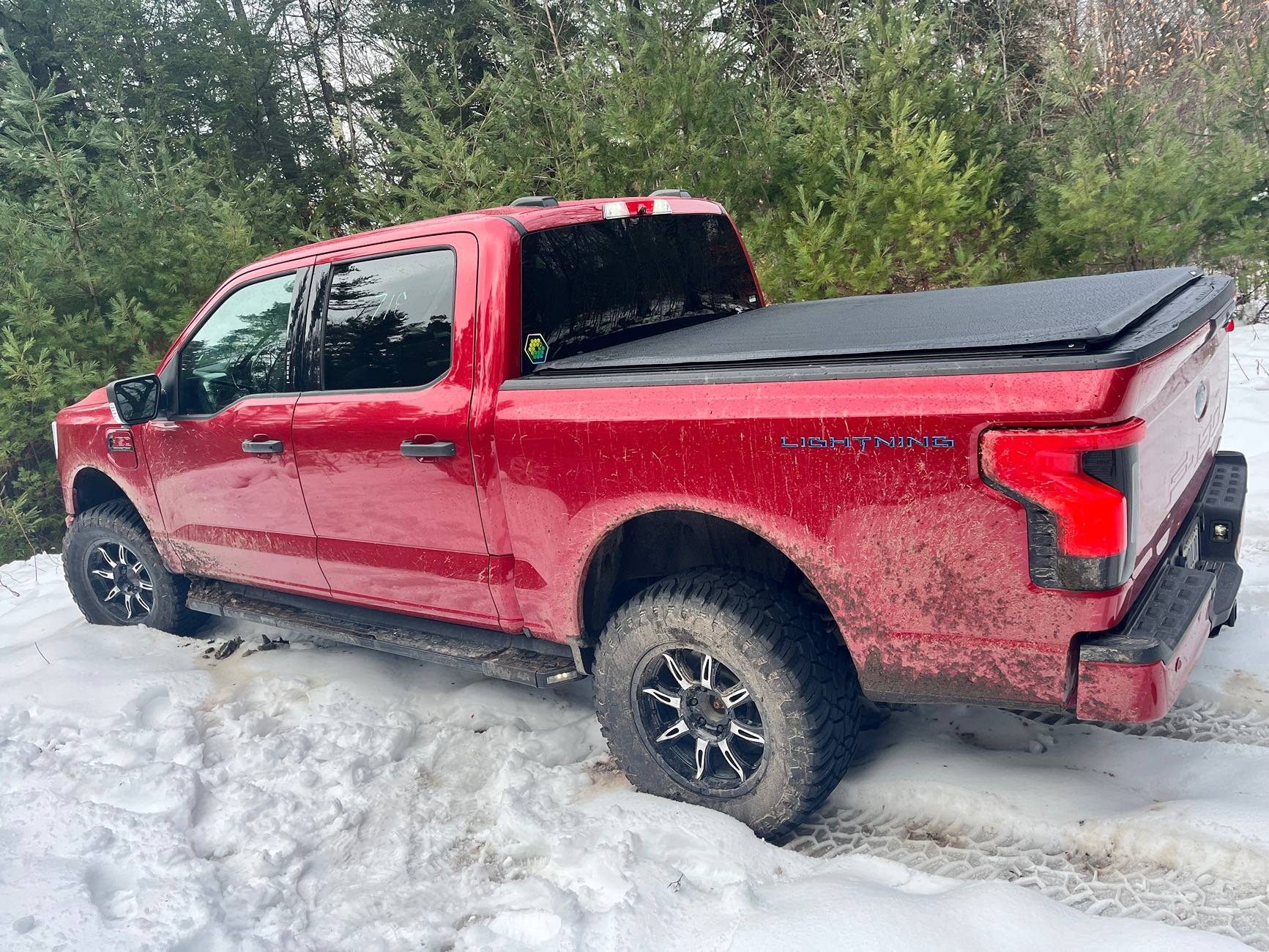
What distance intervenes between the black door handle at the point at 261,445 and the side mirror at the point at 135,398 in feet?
2.41

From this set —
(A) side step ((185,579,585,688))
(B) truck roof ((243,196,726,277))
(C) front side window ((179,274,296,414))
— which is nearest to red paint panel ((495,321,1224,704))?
(A) side step ((185,579,585,688))

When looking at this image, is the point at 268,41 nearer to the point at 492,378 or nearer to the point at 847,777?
the point at 492,378

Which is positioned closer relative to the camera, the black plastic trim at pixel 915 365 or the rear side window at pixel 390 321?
the black plastic trim at pixel 915 365

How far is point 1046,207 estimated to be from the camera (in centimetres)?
768

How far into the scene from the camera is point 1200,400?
275 centimetres

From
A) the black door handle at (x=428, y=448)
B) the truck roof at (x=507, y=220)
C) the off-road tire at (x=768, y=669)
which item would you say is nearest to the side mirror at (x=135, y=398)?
the truck roof at (x=507, y=220)

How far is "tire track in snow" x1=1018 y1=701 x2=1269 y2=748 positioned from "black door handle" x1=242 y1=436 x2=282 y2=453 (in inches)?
122

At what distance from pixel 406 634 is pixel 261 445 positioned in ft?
3.28

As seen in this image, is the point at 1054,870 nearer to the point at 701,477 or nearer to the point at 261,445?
the point at 701,477

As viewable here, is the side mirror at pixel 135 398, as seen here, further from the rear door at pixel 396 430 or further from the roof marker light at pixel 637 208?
the roof marker light at pixel 637 208

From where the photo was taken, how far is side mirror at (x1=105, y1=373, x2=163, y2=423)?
422 centimetres

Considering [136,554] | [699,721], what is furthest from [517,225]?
[136,554]

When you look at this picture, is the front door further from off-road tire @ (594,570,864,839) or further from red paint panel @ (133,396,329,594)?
off-road tire @ (594,570,864,839)

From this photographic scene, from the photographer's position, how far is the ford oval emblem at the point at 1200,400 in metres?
2.69
